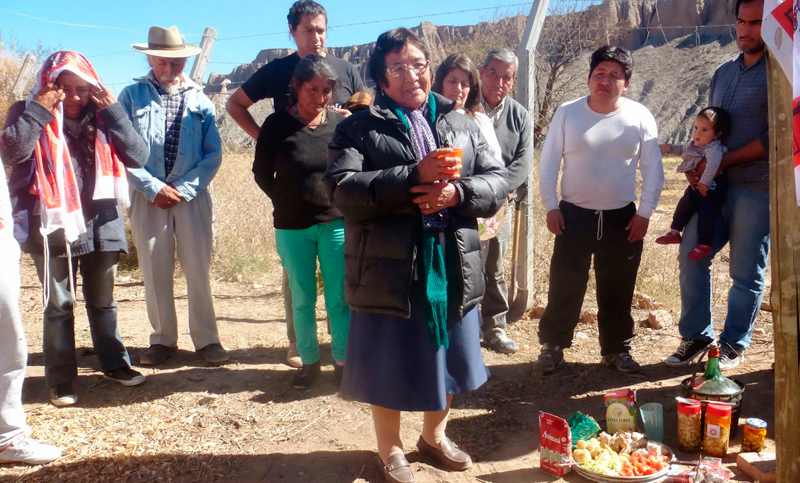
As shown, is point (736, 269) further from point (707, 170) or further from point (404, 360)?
point (404, 360)

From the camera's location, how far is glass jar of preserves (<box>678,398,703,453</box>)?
10.2ft

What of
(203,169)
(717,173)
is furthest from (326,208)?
(717,173)

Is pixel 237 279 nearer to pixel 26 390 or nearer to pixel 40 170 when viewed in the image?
pixel 26 390

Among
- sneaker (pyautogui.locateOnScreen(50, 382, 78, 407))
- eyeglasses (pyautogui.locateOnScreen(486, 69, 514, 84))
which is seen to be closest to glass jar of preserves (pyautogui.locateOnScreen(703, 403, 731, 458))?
eyeglasses (pyautogui.locateOnScreen(486, 69, 514, 84))

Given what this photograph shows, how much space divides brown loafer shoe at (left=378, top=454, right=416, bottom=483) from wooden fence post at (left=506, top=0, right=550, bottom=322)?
269 cm

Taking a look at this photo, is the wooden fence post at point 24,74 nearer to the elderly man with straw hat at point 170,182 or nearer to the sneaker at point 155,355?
the elderly man with straw hat at point 170,182

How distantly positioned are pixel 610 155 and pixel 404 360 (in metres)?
2.00

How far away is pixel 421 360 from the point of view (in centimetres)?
269

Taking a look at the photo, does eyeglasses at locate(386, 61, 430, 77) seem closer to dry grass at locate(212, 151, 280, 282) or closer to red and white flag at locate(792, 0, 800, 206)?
red and white flag at locate(792, 0, 800, 206)

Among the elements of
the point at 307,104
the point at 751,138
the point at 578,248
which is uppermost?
the point at 307,104

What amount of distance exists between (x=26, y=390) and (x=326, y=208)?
2.26 m

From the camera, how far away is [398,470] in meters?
2.85

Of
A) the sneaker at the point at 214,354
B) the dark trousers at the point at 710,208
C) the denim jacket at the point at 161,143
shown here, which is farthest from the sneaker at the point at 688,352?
the denim jacket at the point at 161,143

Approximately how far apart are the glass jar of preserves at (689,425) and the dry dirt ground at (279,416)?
18 cm
